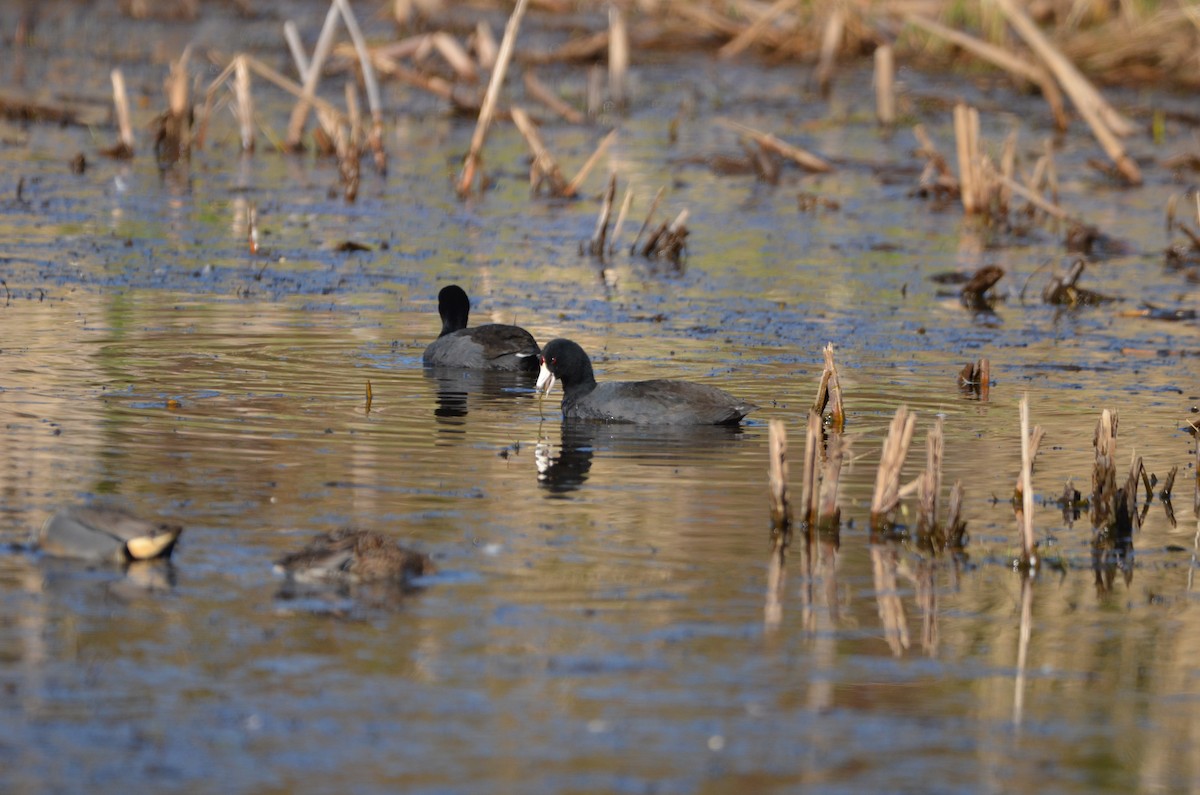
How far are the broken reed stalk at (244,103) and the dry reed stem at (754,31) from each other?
8816 mm

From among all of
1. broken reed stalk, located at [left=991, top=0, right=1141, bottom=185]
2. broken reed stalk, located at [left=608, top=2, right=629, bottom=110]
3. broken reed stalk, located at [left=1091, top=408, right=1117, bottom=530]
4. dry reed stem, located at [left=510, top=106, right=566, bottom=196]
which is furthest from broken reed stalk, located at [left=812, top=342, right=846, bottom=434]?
broken reed stalk, located at [left=608, top=2, right=629, bottom=110]

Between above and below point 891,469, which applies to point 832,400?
above

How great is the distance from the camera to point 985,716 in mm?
6785

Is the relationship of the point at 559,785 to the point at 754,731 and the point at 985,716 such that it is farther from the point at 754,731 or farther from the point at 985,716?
the point at 985,716

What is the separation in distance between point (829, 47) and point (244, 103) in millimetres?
10723

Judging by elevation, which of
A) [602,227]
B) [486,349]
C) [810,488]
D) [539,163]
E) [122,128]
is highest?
[122,128]

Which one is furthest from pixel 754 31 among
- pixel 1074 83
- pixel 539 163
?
pixel 539 163

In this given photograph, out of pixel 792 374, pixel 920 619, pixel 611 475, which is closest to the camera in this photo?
pixel 920 619

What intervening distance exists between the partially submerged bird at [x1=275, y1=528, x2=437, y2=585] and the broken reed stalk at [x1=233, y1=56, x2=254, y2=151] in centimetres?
1514

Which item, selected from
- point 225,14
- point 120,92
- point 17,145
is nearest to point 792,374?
point 120,92

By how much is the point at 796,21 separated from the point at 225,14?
11903 millimetres

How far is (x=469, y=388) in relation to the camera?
13062 millimetres

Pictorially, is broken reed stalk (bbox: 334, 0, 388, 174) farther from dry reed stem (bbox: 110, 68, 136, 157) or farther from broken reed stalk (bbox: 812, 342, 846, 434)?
broken reed stalk (bbox: 812, 342, 846, 434)

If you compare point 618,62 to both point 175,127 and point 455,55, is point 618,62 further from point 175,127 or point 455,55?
point 175,127
